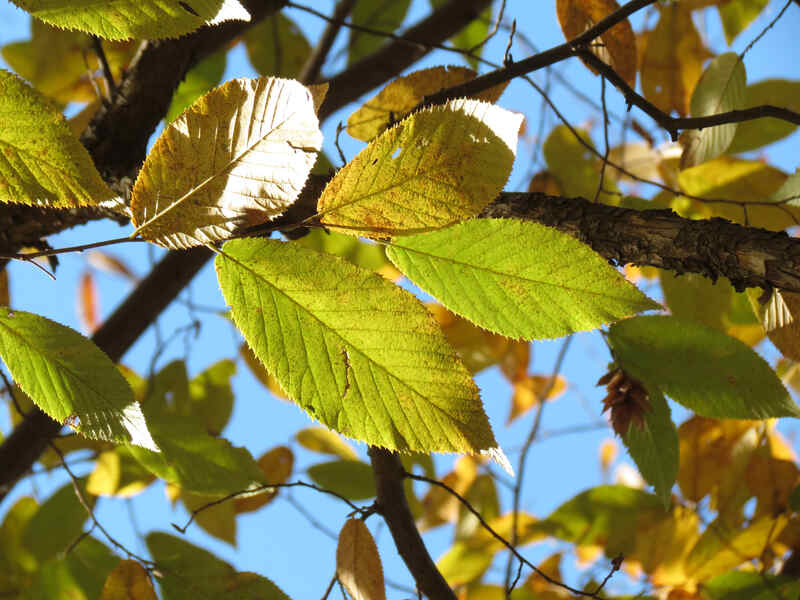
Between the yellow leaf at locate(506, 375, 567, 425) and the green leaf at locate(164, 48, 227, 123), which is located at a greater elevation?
the yellow leaf at locate(506, 375, 567, 425)

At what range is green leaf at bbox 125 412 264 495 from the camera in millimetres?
467

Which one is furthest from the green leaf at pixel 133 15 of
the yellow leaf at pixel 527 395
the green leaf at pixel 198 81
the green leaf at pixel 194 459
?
the yellow leaf at pixel 527 395

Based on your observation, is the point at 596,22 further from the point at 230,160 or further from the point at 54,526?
the point at 54,526

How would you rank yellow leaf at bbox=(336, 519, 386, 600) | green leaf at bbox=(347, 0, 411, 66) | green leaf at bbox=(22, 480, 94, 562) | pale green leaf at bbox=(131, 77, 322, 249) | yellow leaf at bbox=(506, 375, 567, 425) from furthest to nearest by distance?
yellow leaf at bbox=(506, 375, 567, 425) → green leaf at bbox=(347, 0, 411, 66) → green leaf at bbox=(22, 480, 94, 562) → yellow leaf at bbox=(336, 519, 386, 600) → pale green leaf at bbox=(131, 77, 322, 249)

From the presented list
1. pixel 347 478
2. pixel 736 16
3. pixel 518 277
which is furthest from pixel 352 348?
pixel 736 16

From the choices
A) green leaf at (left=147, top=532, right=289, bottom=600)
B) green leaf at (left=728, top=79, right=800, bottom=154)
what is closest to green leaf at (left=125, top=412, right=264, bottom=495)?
green leaf at (left=147, top=532, right=289, bottom=600)

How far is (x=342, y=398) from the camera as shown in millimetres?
270

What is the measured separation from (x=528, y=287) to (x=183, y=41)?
447mm

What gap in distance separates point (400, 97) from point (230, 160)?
0.23 meters

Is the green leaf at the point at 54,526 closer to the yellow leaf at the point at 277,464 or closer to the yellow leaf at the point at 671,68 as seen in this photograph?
the yellow leaf at the point at 277,464

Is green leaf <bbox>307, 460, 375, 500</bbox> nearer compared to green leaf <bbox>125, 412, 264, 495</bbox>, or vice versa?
green leaf <bbox>125, 412, 264, 495</bbox>

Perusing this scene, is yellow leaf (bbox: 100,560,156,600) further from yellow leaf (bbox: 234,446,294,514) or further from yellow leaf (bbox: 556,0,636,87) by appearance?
yellow leaf (bbox: 556,0,636,87)

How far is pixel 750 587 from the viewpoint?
0.56m

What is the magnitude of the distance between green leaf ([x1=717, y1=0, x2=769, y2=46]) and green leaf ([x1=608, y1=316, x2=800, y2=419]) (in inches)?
13.2
